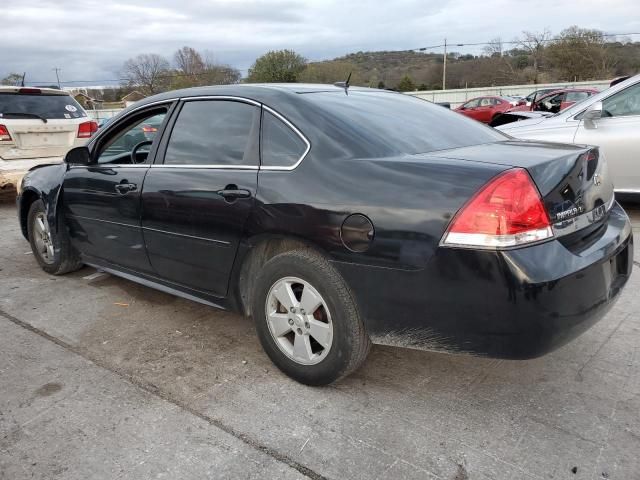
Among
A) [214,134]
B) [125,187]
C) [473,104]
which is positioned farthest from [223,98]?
[473,104]

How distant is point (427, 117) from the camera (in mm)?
3273

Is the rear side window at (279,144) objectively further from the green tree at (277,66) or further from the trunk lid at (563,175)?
the green tree at (277,66)

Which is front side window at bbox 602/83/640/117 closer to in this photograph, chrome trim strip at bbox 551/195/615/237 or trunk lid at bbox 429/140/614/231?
trunk lid at bbox 429/140/614/231

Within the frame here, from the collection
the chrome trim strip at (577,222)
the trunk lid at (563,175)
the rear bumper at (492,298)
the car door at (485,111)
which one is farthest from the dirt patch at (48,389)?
the car door at (485,111)

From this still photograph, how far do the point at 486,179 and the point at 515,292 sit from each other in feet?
1.55

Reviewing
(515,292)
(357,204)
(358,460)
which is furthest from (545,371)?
(357,204)

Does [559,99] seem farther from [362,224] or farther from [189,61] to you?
[189,61]

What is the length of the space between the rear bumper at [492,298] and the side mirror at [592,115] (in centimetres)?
398

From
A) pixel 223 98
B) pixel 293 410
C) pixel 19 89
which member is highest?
pixel 19 89

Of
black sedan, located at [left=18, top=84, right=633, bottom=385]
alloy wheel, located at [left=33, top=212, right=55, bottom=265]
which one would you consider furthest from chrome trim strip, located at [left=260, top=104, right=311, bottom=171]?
alloy wheel, located at [left=33, top=212, right=55, bottom=265]

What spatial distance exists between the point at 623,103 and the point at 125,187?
17.8 ft

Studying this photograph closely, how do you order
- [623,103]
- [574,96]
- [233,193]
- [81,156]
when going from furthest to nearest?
1. [574,96]
2. [623,103]
3. [81,156]
4. [233,193]

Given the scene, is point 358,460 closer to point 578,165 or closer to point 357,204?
point 357,204

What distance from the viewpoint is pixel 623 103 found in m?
Answer: 5.98
